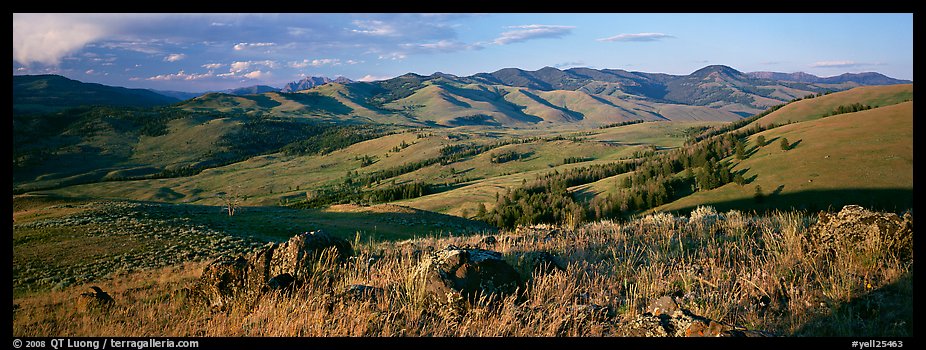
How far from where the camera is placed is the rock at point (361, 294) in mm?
5438

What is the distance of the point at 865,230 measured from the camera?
652 centimetres

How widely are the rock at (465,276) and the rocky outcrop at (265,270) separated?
1999mm

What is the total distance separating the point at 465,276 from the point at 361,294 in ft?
4.39

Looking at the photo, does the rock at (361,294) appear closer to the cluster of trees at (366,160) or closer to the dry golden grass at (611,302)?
the dry golden grass at (611,302)

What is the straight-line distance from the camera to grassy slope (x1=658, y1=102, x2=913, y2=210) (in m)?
43.1

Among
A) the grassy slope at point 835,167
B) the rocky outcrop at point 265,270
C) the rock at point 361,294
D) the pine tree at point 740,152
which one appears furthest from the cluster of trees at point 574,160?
the rock at point 361,294

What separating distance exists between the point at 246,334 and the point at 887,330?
6800 millimetres

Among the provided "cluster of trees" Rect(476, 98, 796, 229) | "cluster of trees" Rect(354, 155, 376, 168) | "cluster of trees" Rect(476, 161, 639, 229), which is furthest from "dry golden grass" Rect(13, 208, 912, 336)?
"cluster of trees" Rect(354, 155, 376, 168)

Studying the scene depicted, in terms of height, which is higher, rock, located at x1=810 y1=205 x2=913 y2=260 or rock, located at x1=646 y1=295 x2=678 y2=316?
rock, located at x1=810 y1=205 x2=913 y2=260

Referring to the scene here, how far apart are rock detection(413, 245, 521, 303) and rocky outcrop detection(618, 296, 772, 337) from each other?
1602 mm

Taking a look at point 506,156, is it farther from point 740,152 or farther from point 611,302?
point 611,302

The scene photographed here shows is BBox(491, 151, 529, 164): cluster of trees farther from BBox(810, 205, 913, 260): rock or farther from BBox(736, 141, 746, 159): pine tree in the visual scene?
BBox(810, 205, 913, 260): rock

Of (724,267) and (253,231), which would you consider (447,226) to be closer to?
(253,231)

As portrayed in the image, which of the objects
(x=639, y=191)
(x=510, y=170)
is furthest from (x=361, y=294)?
(x=510, y=170)
